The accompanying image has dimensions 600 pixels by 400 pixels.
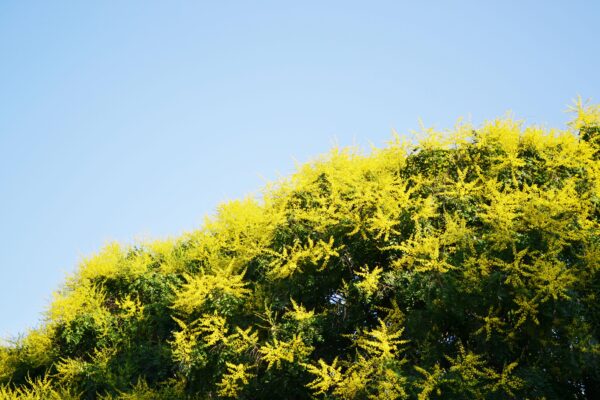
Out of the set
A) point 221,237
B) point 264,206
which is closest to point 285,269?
point 264,206

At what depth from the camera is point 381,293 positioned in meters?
9.04

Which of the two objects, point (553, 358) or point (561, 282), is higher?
point (561, 282)

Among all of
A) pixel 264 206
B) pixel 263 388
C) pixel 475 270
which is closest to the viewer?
pixel 475 270

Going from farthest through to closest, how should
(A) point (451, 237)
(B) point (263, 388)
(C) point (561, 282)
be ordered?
1. (B) point (263, 388)
2. (A) point (451, 237)
3. (C) point (561, 282)

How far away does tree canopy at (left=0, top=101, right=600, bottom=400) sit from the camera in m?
7.82

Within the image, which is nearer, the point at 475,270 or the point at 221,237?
the point at 475,270

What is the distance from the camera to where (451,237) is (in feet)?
28.1

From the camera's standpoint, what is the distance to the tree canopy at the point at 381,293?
25.6 ft

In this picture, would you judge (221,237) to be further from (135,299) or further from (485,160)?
(485,160)

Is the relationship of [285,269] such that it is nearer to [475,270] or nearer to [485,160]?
[475,270]

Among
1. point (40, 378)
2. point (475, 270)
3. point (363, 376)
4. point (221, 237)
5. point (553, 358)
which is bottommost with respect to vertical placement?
point (553, 358)

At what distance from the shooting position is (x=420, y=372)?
8172 mm

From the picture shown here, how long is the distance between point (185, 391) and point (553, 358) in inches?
255

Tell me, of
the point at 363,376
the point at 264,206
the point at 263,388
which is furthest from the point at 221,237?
the point at 363,376
